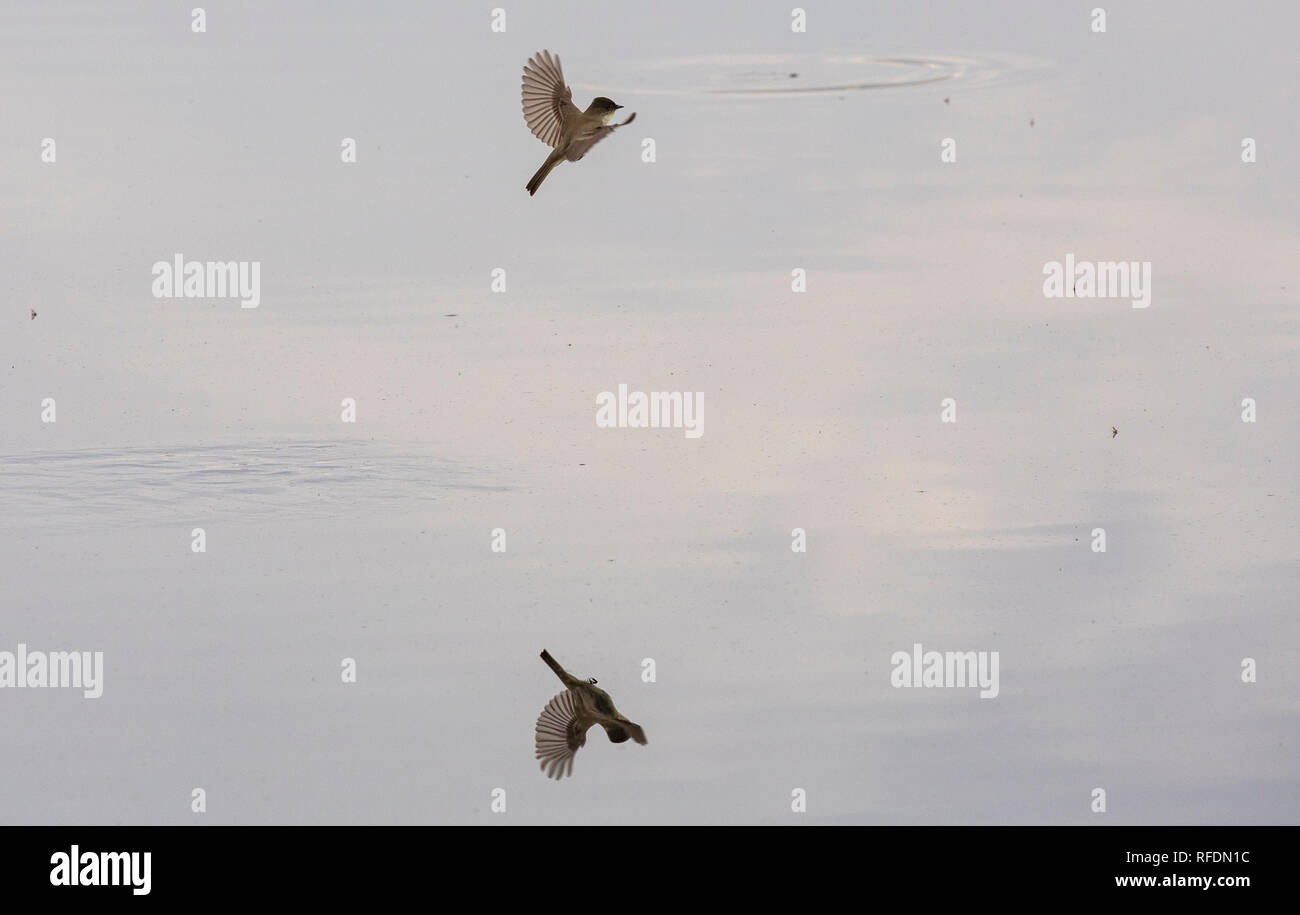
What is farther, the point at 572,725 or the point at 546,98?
the point at 546,98

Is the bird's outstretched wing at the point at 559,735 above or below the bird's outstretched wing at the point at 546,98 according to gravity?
below

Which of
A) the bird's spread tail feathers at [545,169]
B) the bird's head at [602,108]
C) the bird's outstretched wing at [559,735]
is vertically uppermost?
the bird's head at [602,108]

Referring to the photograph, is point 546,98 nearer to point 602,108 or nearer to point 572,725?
point 602,108

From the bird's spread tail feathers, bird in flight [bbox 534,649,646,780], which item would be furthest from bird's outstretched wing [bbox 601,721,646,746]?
the bird's spread tail feathers

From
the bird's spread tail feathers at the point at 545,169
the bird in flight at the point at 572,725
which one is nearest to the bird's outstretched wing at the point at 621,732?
the bird in flight at the point at 572,725

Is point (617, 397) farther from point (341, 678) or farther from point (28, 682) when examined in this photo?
point (28, 682)

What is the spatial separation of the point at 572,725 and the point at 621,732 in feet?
0.36

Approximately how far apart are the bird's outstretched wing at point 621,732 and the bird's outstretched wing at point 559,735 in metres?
0.05

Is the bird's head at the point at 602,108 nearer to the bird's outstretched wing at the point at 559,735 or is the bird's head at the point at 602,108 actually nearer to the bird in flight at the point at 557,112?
the bird in flight at the point at 557,112

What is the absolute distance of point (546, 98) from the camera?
4.71m

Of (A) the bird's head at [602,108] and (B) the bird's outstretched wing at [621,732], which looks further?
(A) the bird's head at [602,108]

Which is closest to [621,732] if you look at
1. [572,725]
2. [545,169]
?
[572,725]

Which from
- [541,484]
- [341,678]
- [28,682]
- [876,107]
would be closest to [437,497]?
[541,484]

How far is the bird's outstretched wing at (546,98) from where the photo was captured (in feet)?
15.4
